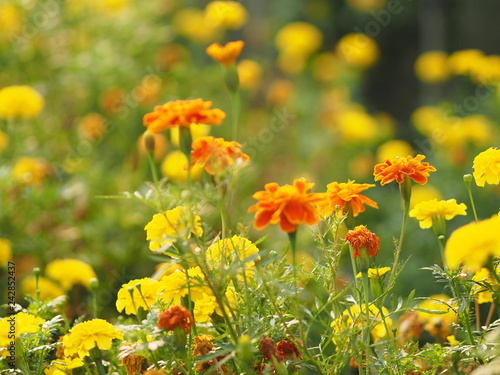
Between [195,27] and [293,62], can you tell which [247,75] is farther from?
[195,27]

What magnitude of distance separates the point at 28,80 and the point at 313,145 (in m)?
1.58

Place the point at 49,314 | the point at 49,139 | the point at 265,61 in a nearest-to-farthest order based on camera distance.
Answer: the point at 49,314 → the point at 49,139 → the point at 265,61

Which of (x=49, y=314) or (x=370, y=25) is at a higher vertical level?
(x=370, y=25)

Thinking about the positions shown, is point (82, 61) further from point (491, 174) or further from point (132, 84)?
point (491, 174)

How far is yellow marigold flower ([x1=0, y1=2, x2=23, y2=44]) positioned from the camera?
122 inches

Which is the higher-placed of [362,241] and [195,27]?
[195,27]

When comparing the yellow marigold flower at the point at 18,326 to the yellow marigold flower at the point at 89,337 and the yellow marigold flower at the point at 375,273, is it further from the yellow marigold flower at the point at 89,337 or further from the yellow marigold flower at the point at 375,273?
the yellow marigold flower at the point at 375,273

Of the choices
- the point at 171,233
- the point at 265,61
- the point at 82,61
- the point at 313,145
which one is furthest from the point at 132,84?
the point at 171,233

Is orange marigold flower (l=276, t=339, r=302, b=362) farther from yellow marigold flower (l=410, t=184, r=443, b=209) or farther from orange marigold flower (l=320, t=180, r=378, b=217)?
yellow marigold flower (l=410, t=184, r=443, b=209)

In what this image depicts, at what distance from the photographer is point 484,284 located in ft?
3.35

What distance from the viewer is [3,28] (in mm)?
3076

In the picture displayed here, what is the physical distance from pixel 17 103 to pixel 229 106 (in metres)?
1.68

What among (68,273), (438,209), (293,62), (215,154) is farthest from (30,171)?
(293,62)

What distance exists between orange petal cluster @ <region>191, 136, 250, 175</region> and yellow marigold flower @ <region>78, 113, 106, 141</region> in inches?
76.8
